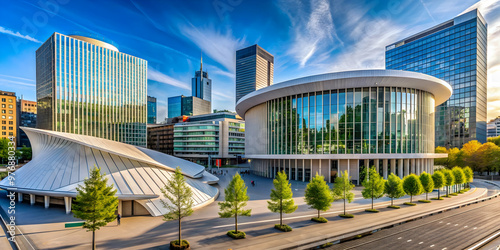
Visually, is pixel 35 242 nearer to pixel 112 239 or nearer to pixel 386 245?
pixel 112 239

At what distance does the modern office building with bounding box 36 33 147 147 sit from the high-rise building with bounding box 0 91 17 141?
8.54 meters

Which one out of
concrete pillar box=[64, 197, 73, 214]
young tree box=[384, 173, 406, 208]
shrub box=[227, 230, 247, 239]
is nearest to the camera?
shrub box=[227, 230, 247, 239]

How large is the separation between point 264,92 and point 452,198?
37356mm

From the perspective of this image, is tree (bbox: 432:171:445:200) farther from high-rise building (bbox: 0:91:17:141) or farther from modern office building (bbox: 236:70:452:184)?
high-rise building (bbox: 0:91:17:141)

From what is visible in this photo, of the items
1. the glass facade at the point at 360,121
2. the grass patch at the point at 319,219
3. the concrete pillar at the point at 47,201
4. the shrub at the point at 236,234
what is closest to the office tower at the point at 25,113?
the concrete pillar at the point at 47,201

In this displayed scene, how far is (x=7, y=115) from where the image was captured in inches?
3474

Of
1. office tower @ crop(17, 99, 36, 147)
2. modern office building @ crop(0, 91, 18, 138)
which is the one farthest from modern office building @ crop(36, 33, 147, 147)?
office tower @ crop(17, 99, 36, 147)

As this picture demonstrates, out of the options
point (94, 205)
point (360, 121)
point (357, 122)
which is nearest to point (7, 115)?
point (94, 205)

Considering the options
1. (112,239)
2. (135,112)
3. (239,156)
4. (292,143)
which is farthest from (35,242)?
(135,112)

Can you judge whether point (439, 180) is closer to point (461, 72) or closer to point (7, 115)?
point (461, 72)

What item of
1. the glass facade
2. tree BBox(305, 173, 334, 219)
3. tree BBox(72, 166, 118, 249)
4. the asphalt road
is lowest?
the asphalt road

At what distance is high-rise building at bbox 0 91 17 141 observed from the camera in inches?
3420

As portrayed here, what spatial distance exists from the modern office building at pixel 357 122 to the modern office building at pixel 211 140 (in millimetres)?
50549

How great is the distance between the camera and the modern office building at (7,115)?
8688cm
